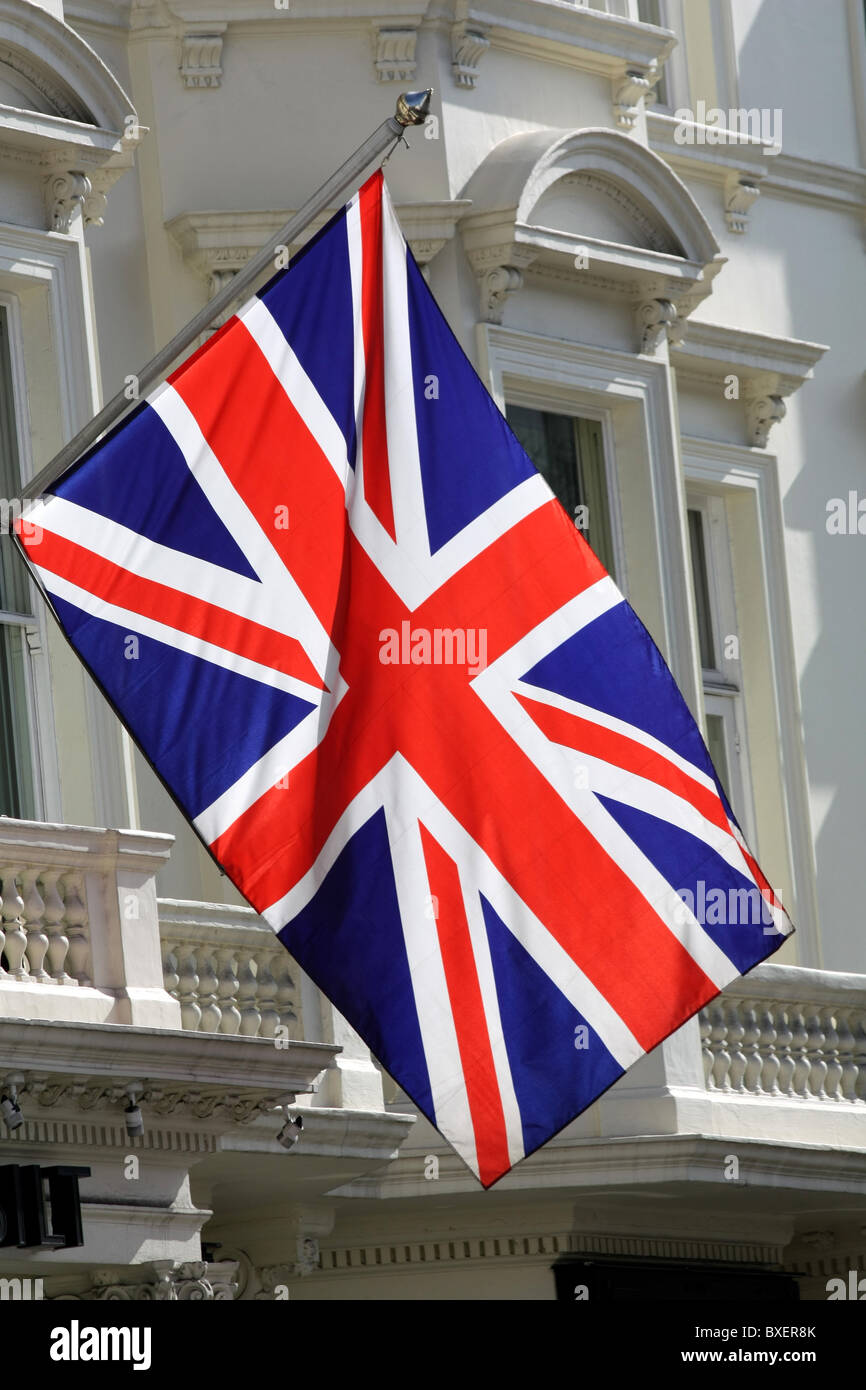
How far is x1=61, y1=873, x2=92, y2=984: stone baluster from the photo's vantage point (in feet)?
45.1

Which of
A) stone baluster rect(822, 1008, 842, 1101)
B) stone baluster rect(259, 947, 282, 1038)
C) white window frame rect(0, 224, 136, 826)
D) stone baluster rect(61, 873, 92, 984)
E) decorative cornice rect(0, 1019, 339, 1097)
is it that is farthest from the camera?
stone baluster rect(822, 1008, 842, 1101)

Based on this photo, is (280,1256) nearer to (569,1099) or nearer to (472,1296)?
(472,1296)

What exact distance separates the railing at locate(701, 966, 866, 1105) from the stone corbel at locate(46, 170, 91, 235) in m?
5.26

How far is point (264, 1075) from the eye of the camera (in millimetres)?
Answer: 13953

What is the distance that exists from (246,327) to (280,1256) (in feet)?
18.6

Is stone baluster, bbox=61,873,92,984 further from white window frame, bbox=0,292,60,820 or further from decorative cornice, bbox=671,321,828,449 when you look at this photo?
decorative cornice, bbox=671,321,828,449

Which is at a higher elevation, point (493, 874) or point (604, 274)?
point (604, 274)

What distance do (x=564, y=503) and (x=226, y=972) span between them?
14.1 ft

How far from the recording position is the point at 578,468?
18.4 metres

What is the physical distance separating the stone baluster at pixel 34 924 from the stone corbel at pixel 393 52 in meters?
5.57

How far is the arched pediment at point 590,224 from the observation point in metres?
17.3

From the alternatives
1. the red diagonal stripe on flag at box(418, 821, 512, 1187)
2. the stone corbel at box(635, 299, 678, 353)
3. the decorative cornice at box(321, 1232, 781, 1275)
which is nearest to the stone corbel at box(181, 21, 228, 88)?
the stone corbel at box(635, 299, 678, 353)
